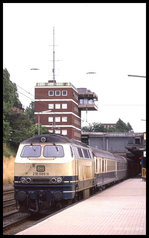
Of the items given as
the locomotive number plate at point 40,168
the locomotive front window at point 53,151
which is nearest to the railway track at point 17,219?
the locomotive number plate at point 40,168

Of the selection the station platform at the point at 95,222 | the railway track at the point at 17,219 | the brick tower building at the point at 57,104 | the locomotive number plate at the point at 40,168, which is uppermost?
the brick tower building at the point at 57,104

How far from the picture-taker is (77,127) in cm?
12156

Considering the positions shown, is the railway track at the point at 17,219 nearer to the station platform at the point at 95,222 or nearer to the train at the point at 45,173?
the train at the point at 45,173

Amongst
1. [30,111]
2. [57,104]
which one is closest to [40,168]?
[57,104]

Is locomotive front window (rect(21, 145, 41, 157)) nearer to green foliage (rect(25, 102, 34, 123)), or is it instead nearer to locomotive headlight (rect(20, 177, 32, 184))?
locomotive headlight (rect(20, 177, 32, 184))

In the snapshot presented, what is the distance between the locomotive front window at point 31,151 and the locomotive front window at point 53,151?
0.96 ft

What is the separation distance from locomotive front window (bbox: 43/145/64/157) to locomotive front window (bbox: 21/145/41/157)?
293 mm

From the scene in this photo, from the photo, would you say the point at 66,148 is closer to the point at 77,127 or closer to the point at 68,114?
the point at 68,114

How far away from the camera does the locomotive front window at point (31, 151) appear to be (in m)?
20.8

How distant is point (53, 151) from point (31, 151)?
93cm

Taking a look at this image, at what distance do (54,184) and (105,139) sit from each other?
6100cm

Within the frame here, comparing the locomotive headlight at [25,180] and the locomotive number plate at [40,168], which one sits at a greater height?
the locomotive number plate at [40,168]

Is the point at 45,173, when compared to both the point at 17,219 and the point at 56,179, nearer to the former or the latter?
the point at 56,179

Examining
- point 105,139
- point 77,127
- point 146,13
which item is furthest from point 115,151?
point 146,13
